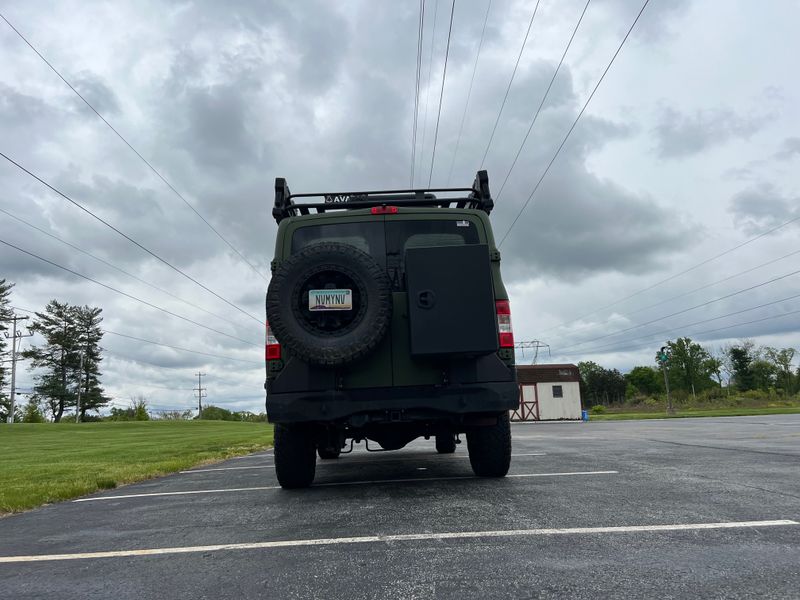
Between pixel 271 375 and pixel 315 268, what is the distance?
1.13 m

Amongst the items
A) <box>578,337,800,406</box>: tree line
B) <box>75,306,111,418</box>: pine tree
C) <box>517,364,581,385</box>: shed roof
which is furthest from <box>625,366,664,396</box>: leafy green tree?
<box>75,306,111,418</box>: pine tree

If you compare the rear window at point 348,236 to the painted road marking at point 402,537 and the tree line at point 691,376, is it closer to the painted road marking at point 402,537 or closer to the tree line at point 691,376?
the painted road marking at point 402,537

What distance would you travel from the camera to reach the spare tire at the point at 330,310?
15.4 ft

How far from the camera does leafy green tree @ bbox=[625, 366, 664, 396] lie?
409ft

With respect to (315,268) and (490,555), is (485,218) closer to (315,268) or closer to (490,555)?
(315,268)

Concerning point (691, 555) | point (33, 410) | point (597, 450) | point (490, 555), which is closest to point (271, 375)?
point (490, 555)

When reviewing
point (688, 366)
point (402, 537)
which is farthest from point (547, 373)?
point (688, 366)

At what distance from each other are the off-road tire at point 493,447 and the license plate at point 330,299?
6.76 ft

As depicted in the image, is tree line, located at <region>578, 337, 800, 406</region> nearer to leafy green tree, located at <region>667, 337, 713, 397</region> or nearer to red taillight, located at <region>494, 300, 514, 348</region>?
leafy green tree, located at <region>667, 337, 713, 397</region>

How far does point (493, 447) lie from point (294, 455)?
2131mm

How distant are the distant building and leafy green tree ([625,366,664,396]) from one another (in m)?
85.8

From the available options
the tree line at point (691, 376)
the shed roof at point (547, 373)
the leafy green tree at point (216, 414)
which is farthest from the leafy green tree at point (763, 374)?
the leafy green tree at point (216, 414)

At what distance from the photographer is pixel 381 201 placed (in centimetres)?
621

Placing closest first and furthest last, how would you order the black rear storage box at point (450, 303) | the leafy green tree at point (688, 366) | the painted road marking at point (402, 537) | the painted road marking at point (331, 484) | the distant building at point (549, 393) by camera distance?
the painted road marking at point (402, 537)
the black rear storage box at point (450, 303)
the painted road marking at point (331, 484)
the distant building at point (549, 393)
the leafy green tree at point (688, 366)
